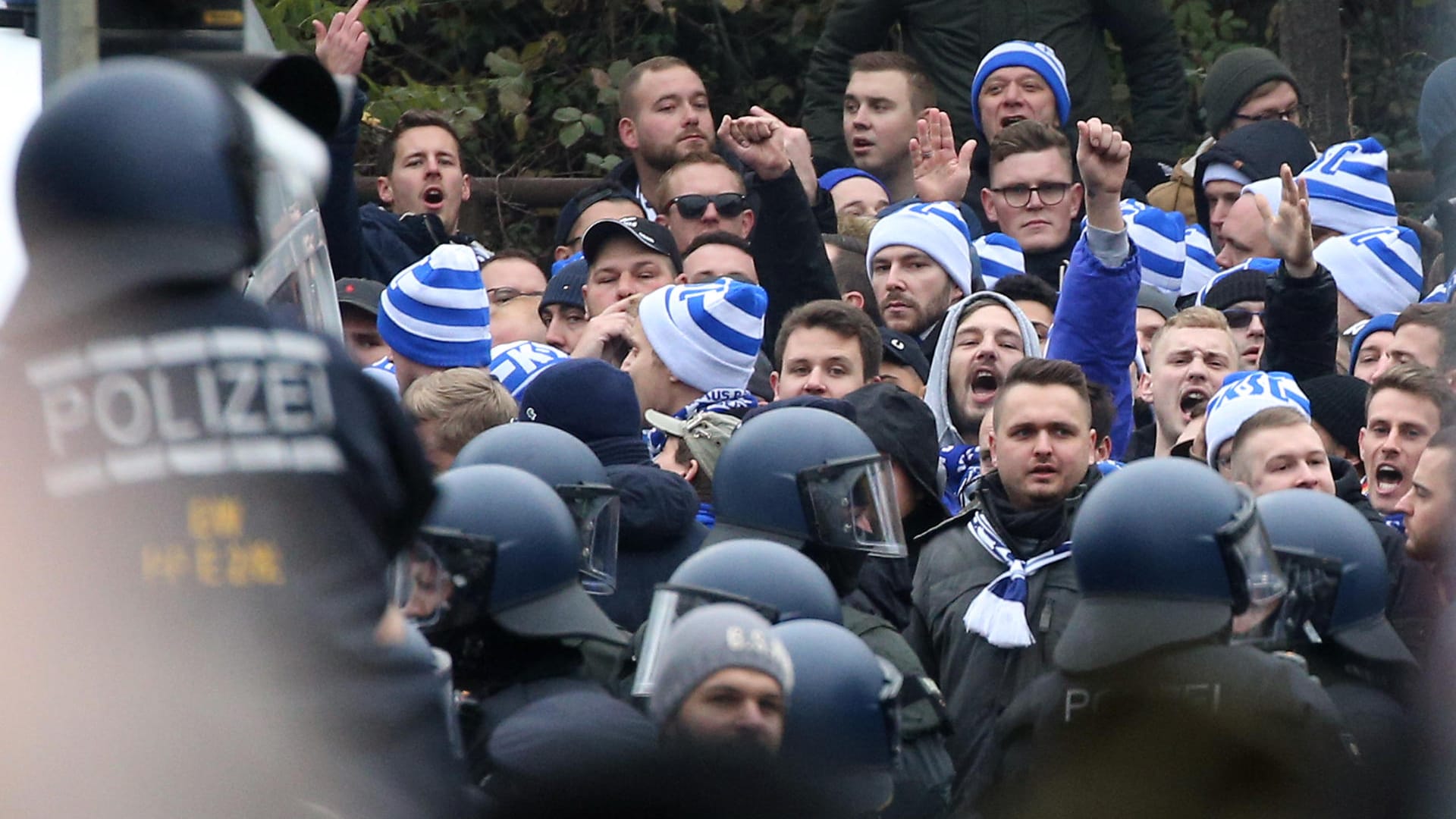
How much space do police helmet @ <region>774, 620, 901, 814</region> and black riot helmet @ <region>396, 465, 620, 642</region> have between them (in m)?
0.45

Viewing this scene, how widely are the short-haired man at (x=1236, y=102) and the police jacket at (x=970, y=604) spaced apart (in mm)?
3175

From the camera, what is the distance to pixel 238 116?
3.25 metres

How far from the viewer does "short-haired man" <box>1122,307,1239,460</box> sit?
725 cm

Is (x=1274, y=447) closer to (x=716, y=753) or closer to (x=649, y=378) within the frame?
(x=649, y=378)

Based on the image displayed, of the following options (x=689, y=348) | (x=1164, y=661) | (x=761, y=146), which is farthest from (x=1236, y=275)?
(x=1164, y=661)

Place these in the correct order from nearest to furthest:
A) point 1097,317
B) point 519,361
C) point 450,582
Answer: point 450,582 → point 1097,317 → point 519,361

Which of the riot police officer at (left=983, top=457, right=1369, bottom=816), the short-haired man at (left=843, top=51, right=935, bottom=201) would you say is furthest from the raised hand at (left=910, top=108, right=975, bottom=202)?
the riot police officer at (left=983, top=457, right=1369, bottom=816)

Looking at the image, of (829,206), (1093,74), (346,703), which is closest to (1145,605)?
(346,703)

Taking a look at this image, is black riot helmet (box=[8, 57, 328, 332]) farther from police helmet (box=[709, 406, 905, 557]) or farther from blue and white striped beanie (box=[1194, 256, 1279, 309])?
blue and white striped beanie (box=[1194, 256, 1279, 309])

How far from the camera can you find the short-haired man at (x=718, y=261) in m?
7.47

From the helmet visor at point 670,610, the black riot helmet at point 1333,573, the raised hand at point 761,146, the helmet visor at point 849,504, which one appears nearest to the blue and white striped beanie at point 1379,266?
the raised hand at point 761,146

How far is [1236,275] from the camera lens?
7.95 metres

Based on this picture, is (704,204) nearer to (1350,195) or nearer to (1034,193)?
(1034,193)

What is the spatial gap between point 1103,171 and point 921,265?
0.89 m
